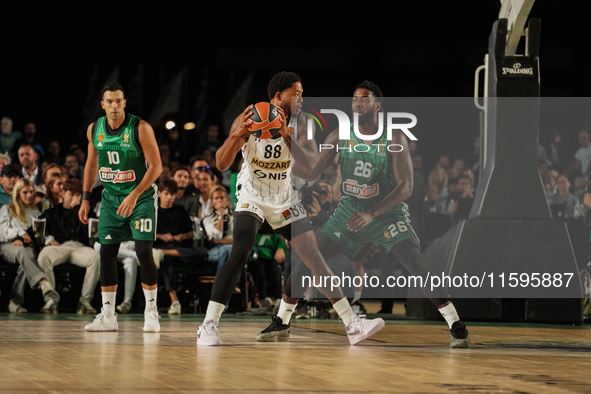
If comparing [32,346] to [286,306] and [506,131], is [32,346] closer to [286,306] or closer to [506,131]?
[286,306]

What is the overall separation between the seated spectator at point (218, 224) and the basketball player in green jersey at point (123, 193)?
337cm

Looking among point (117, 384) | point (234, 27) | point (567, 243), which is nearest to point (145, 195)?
point (117, 384)

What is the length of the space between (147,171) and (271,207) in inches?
55.2

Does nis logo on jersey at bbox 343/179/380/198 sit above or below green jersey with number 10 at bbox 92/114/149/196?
below

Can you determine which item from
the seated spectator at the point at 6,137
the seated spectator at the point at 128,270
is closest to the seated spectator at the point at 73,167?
the seated spectator at the point at 6,137

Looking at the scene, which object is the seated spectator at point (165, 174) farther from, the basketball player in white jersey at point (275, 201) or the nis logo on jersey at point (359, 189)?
the basketball player in white jersey at point (275, 201)

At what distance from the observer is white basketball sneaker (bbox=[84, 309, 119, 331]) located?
21.3 ft

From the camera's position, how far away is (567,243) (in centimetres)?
863

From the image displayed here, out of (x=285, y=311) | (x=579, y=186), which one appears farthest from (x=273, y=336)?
(x=579, y=186)

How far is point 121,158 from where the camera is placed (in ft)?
21.6

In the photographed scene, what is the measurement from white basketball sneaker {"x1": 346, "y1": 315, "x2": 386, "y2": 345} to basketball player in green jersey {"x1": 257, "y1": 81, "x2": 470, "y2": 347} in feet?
1.80

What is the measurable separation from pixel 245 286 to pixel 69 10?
1259 cm

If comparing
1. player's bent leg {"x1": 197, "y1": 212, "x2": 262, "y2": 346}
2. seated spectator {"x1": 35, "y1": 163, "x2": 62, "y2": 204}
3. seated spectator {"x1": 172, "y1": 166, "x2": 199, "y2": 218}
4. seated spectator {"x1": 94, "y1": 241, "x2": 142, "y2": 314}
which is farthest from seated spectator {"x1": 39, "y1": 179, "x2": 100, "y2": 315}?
player's bent leg {"x1": 197, "y1": 212, "x2": 262, "y2": 346}

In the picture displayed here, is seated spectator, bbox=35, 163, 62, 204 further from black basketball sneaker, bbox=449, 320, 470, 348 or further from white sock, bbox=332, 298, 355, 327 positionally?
black basketball sneaker, bbox=449, 320, 470, 348
